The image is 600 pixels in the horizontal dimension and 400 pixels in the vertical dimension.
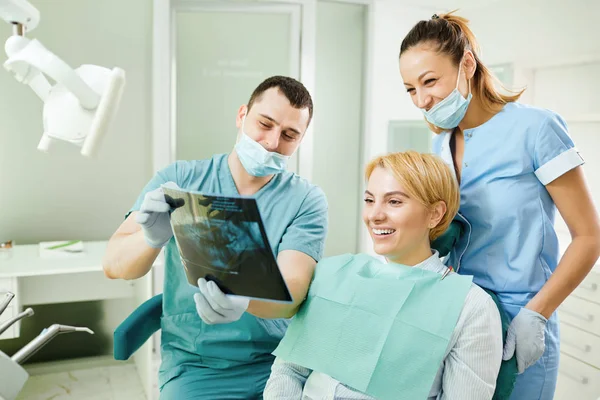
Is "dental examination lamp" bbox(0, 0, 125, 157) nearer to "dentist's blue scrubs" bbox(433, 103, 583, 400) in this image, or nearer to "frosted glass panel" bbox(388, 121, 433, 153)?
"dentist's blue scrubs" bbox(433, 103, 583, 400)

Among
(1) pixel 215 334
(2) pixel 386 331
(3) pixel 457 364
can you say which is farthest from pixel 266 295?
(1) pixel 215 334

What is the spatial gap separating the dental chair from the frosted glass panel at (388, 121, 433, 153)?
265cm

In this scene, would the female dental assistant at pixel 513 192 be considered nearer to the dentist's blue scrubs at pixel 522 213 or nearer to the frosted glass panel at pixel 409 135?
the dentist's blue scrubs at pixel 522 213

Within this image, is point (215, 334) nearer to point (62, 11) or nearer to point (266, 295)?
point (266, 295)

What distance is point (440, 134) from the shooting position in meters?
1.48

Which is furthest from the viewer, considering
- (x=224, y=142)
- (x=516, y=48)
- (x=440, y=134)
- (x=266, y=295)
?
(x=516, y=48)

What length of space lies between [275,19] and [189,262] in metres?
2.39

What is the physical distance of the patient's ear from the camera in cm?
128

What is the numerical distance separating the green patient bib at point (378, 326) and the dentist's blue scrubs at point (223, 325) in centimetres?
21

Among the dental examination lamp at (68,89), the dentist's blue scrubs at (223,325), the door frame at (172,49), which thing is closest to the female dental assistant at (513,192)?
the dentist's blue scrubs at (223,325)

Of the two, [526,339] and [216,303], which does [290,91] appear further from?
[526,339]

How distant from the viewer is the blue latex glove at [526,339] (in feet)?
3.82

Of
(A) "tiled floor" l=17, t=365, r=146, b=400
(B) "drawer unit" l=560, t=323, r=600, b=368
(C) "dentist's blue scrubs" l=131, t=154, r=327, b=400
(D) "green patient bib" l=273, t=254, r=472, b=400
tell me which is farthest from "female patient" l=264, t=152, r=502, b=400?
(A) "tiled floor" l=17, t=365, r=146, b=400

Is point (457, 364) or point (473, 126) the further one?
point (473, 126)
